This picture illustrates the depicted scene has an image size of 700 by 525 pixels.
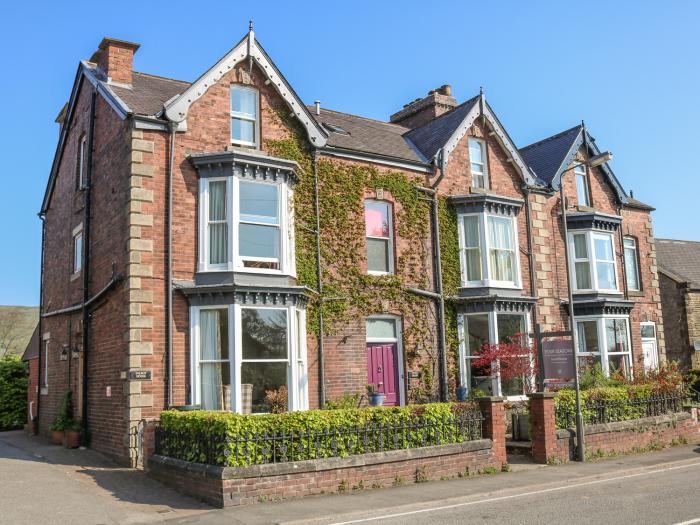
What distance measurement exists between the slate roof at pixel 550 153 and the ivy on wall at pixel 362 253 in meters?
5.45

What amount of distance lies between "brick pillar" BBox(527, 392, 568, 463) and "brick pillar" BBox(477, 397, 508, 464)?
1.26 m

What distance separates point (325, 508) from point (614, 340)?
662 inches

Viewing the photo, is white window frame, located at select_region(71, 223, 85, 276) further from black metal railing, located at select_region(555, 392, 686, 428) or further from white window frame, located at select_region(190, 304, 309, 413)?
black metal railing, located at select_region(555, 392, 686, 428)

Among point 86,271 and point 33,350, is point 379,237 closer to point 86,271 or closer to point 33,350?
point 86,271

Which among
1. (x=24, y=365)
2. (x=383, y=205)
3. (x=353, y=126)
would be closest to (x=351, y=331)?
(x=383, y=205)

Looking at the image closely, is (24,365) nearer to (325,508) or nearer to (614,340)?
(325,508)

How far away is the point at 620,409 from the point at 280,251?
9.91 metres

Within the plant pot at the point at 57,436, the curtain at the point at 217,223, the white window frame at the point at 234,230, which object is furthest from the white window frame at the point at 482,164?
the plant pot at the point at 57,436

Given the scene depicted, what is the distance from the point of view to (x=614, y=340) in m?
24.8

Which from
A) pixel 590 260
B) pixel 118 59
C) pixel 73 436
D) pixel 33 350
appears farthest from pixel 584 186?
pixel 33 350

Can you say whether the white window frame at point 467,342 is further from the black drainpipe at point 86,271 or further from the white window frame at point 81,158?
the white window frame at point 81,158

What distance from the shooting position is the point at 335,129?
21.3 metres

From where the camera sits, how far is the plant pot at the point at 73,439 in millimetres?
18016

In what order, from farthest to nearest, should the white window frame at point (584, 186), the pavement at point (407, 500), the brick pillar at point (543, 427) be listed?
the white window frame at point (584, 186) → the brick pillar at point (543, 427) → the pavement at point (407, 500)
